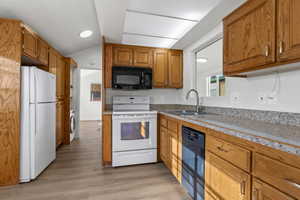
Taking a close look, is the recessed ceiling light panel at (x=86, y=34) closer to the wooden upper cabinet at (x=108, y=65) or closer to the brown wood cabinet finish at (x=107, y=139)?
the wooden upper cabinet at (x=108, y=65)

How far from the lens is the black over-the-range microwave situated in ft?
8.99

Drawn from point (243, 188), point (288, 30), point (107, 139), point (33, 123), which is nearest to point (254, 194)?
point (243, 188)

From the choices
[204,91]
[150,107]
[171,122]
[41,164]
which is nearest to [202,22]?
[204,91]

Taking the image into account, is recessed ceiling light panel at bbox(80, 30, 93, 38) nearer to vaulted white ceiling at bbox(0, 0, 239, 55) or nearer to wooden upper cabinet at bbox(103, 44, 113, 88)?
vaulted white ceiling at bbox(0, 0, 239, 55)

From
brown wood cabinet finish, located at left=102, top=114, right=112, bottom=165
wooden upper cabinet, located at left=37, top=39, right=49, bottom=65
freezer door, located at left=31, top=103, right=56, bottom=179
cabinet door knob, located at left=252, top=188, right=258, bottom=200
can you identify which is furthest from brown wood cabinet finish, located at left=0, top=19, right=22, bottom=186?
cabinet door knob, located at left=252, top=188, right=258, bottom=200

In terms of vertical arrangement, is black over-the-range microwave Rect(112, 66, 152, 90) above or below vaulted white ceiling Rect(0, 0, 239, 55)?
below

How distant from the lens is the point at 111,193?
1778 millimetres

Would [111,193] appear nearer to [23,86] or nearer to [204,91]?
[23,86]

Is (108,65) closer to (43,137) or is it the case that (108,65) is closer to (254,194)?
(43,137)

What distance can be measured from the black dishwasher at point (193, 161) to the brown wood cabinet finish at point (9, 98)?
2.12 m

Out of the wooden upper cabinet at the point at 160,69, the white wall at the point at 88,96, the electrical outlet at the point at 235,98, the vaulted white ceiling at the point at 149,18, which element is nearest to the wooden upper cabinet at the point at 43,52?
the vaulted white ceiling at the point at 149,18

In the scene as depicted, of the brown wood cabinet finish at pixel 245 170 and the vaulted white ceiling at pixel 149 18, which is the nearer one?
the brown wood cabinet finish at pixel 245 170

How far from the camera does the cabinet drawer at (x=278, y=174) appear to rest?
2.21 ft

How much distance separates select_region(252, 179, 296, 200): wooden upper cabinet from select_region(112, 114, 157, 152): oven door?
1.80 m
